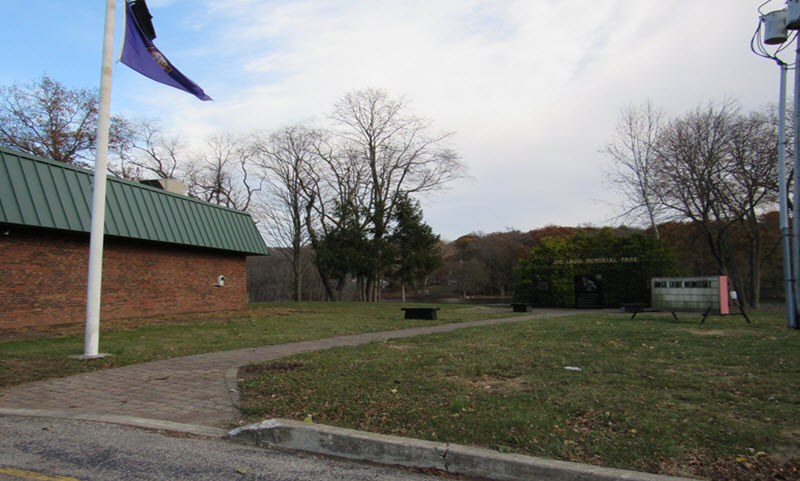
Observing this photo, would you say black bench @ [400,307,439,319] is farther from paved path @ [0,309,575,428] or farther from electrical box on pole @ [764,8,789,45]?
electrical box on pole @ [764,8,789,45]

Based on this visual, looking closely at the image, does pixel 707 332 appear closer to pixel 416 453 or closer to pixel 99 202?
pixel 416 453

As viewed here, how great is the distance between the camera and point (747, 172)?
22.8 metres

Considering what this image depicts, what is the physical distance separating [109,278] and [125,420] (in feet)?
44.5

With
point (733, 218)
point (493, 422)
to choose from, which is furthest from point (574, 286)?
point (493, 422)

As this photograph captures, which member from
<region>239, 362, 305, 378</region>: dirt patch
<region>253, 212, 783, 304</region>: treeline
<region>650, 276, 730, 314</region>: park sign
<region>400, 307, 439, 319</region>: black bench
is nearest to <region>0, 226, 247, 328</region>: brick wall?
<region>400, 307, 439, 319</region>: black bench

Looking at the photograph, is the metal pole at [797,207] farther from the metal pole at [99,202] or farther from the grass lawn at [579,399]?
the metal pole at [99,202]

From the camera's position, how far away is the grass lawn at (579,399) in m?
3.70

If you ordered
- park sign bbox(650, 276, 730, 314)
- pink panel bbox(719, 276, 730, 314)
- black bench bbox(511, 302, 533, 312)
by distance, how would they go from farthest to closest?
black bench bbox(511, 302, 533, 312)
park sign bbox(650, 276, 730, 314)
pink panel bbox(719, 276, 730, 314)

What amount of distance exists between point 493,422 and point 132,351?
8.03 metres

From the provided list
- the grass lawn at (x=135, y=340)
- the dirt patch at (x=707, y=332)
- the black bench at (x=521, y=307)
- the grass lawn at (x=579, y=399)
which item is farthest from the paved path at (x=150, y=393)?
the black bench at (x=521, y=307)

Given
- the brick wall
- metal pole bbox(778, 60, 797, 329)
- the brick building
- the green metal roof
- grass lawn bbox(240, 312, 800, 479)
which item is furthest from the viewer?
the brick wall

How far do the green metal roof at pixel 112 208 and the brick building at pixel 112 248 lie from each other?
0.03m

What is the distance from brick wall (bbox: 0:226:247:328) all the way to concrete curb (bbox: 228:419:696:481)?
1274 cm

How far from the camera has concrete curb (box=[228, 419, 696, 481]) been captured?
3373 millimetres
